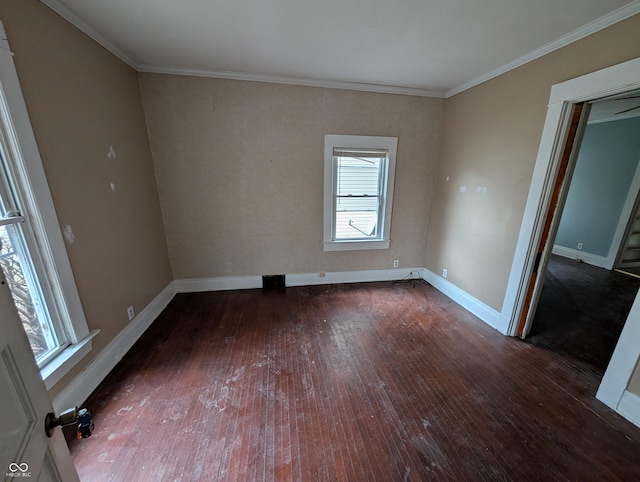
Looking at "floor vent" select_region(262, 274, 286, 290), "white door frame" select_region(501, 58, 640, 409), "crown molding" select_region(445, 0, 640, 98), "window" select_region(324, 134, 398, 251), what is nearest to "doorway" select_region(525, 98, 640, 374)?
"white door frame" select_region(501, 58, 640, 409)

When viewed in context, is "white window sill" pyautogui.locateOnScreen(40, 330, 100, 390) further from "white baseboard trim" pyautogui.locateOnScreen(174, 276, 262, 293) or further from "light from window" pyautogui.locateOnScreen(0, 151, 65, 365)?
"white baseboard trim" pyautogui.locateOnScreen(174, 276, 262, 293)

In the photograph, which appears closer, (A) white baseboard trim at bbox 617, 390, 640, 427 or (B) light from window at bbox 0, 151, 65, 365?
(B) light from window at bbox 0, 151, 65, 365

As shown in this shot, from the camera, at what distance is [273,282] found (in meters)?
3.40

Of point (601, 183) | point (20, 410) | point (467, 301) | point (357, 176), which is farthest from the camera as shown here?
point (601, 183)

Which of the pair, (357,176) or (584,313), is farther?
(357,176)

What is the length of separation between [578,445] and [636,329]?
2.63 feet

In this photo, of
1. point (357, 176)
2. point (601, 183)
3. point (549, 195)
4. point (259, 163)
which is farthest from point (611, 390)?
point (601, 183)

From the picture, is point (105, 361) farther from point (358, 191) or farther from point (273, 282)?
point (358, 191)

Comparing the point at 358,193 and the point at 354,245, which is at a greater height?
the point at 358,193

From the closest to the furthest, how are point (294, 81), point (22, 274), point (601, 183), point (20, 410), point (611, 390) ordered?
point (20, 410) → point (22, 274) → point (611, 390) → point (294, 81) → point (601, 183)

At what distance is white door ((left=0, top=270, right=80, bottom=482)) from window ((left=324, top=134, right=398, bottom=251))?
9.26 ft

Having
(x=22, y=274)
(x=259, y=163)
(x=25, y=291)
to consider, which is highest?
(x=259, y=163)

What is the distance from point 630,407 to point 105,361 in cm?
367

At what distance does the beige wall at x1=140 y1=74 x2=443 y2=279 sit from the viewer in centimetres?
273
